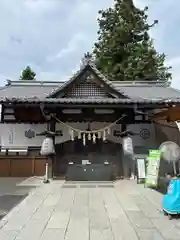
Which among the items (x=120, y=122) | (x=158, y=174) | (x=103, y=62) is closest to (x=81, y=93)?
(x=120, y=122)

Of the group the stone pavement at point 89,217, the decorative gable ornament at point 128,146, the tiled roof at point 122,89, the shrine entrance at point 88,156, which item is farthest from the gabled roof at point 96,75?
the stone pavement at point 89,217

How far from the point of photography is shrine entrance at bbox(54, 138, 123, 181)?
11531 millimetres

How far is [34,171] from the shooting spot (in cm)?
1272

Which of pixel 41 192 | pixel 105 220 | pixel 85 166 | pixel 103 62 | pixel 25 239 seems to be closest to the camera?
pixel 25 239

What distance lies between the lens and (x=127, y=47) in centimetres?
2730

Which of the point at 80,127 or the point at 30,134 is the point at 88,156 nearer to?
the point at 80,127

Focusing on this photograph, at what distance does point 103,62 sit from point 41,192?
20856 millimetres

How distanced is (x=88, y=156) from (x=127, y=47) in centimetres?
1759

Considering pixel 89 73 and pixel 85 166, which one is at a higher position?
Result: pixel 89 73

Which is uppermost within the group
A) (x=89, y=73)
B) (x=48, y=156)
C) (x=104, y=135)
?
(x=89, y=73)

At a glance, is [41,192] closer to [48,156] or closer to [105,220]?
[48,156]

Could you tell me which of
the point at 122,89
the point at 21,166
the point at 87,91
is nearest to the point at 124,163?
the point at 87,91

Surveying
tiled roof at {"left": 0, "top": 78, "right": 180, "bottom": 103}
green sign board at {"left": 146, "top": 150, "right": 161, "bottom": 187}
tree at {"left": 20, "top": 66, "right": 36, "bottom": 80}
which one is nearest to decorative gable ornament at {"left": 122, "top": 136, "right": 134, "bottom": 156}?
green sign board at {"left": 146, "top": 150, "right": 161, "bottom": 187}

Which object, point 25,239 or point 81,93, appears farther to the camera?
point 81,93
